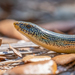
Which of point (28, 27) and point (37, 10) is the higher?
point (37, 10)

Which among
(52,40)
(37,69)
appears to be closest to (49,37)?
(52,40)

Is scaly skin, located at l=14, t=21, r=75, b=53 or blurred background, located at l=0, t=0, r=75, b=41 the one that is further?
blurred background, located at l=0, t=0, r=75, b=41

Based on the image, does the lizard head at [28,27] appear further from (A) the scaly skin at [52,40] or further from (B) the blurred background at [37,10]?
(B) the blurred background at [37,10]

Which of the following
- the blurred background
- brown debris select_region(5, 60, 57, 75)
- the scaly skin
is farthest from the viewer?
the blurred background

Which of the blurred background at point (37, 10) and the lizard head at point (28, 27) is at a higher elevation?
the blurred background at point (37, 10)

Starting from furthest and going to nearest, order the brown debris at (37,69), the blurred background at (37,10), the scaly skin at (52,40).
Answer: the blurred background at (37,10), the scaly skin at (52,40), the brown debris at (37,69)

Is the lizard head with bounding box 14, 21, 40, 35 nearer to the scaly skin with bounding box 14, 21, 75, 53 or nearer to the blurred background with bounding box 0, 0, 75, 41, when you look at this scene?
the scaly skin with bounding box 14, 21, 75, 53

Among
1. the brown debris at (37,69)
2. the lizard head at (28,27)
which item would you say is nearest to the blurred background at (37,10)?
the lizard head at (28,27)

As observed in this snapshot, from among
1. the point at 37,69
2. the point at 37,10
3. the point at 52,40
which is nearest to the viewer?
the point at 37,69

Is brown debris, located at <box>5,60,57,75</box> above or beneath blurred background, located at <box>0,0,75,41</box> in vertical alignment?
beneath

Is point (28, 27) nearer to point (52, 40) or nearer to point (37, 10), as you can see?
point (52, 40)

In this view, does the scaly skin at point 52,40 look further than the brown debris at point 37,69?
Yes

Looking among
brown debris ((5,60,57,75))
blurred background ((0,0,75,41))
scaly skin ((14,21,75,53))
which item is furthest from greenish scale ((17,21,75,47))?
blurred background ((0,0,75,41))
